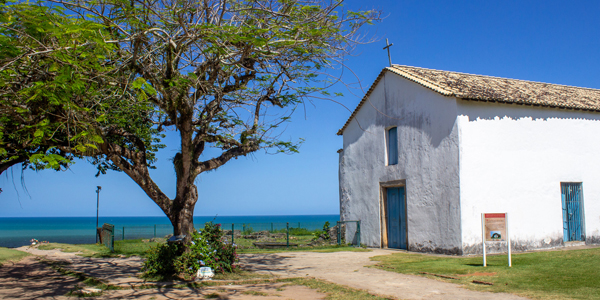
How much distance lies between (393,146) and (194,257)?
9610 mm

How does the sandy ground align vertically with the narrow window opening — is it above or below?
below

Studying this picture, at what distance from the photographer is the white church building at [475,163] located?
545 inches

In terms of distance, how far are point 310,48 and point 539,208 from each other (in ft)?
33.9

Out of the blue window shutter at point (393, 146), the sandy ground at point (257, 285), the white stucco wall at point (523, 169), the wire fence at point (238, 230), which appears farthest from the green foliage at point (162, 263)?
the blue window shutter at point (393, 146)

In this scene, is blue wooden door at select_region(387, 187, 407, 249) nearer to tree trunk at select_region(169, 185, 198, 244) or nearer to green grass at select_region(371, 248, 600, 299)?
green grass at select_region(371, 248, 600, 299)

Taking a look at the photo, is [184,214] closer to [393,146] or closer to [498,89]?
[393,146]

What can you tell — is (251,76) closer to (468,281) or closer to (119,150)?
(119,150)

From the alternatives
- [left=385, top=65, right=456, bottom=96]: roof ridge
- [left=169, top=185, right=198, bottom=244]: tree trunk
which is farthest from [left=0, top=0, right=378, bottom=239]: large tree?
[left=385, top=65, right=456, bottom=96]: roof ridge

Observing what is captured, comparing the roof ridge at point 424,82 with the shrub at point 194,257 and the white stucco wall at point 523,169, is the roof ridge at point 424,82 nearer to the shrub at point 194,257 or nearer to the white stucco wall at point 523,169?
the white stucco wall at point 523,169

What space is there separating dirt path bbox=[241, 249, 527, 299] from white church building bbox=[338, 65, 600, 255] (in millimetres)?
2202

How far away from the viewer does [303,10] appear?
8078 mm

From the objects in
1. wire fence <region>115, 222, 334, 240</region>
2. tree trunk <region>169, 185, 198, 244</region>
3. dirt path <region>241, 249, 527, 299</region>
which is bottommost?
wire fence <region>115, 222, 334, 240</region>

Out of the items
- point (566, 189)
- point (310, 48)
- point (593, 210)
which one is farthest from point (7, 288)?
point (593, 210)

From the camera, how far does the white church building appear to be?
45.4 ft
